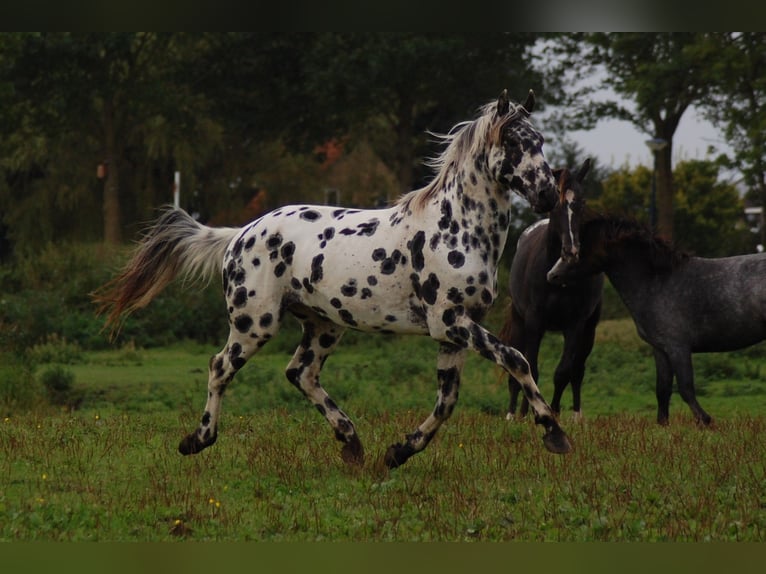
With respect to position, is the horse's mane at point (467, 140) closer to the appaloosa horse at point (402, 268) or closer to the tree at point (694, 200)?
the appaloosa horse at point (402, 268)

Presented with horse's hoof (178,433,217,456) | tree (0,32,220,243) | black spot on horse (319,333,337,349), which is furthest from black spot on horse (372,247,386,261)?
tree (0,32,220,243)

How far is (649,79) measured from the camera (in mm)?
28125

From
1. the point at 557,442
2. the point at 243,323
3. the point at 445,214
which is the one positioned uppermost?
the point at 445,214

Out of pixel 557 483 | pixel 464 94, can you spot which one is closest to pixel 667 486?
pixel 557 483

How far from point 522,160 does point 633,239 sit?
3789 millimetres

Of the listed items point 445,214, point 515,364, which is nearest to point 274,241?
point 445,214

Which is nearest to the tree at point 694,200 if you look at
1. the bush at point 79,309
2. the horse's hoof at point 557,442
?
the bush at point 79,309

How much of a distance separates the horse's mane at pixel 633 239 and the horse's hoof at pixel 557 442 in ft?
12.8

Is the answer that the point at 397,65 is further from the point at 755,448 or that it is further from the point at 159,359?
the point at 755,448

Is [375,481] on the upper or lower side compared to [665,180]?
lower

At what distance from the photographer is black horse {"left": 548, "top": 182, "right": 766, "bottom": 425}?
37.7 ft

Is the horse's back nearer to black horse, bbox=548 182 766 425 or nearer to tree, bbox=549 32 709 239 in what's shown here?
black horse, bbox=548 182 766 425

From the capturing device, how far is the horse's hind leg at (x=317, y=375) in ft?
30.1

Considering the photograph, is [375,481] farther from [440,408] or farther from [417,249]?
[417,249]
